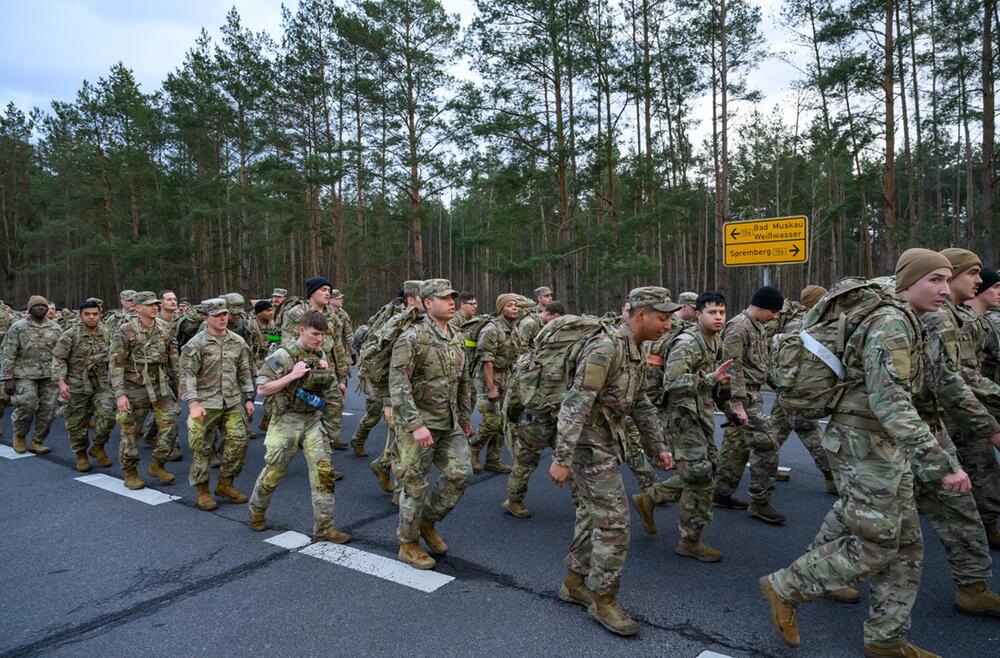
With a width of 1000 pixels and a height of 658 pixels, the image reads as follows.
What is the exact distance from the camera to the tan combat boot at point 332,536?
16.3 feet

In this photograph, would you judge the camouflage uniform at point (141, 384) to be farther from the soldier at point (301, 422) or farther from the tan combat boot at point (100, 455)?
the soldier at point (301, 422)

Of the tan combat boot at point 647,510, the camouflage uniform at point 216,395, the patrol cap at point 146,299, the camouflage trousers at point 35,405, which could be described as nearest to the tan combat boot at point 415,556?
the tan combat boot at point 647,510

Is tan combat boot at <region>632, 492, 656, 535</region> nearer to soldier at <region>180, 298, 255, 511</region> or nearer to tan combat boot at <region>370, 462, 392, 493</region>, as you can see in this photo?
tan combat boot at <region>370, 462, 392, 493</region>

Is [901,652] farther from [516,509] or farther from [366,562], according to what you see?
[366,562]

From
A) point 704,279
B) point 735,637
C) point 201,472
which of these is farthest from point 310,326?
point 704,279

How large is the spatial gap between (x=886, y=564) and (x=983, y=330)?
2.64 meters

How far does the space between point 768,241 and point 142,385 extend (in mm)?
11291

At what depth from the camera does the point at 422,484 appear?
4.59 meters

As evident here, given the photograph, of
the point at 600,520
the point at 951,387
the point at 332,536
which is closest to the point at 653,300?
the point at 600,520

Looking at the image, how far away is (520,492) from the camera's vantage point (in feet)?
18.5

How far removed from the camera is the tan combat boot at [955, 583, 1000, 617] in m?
3.56

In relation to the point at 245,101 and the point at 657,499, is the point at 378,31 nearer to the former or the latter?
the point at 245,101

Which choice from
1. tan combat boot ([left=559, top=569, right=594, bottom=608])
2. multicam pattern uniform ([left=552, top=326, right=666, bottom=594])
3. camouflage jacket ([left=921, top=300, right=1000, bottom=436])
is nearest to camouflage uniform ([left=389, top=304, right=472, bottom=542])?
tan combat boot ([left=559, top=569, right=594, bottom=608])

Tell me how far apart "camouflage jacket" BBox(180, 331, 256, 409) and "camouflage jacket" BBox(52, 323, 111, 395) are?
8.34 feet
